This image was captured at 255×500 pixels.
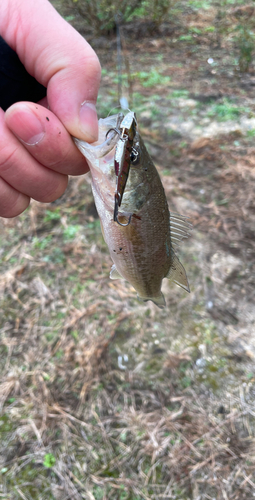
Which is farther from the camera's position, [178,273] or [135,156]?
[178,273]

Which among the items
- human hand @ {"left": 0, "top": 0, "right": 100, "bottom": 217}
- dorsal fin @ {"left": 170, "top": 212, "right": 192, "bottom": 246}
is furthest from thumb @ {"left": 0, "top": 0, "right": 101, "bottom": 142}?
dorsal fin @ {"left": 170, "top": 212, "right": 192, "bottom": 246}

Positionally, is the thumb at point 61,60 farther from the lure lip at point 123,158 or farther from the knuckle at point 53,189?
the lure lip at point 123,158

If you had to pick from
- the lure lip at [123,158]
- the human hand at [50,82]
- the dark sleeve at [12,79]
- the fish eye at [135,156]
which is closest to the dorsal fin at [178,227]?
the fish eye at [135,156]

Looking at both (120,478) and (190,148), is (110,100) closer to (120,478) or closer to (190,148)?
(190,148)

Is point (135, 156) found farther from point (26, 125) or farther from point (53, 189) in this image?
point (53, 189)

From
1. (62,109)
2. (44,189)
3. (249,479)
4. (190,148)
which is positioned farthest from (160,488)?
(190,148)

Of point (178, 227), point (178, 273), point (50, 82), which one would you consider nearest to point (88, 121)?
point (50, 82)
